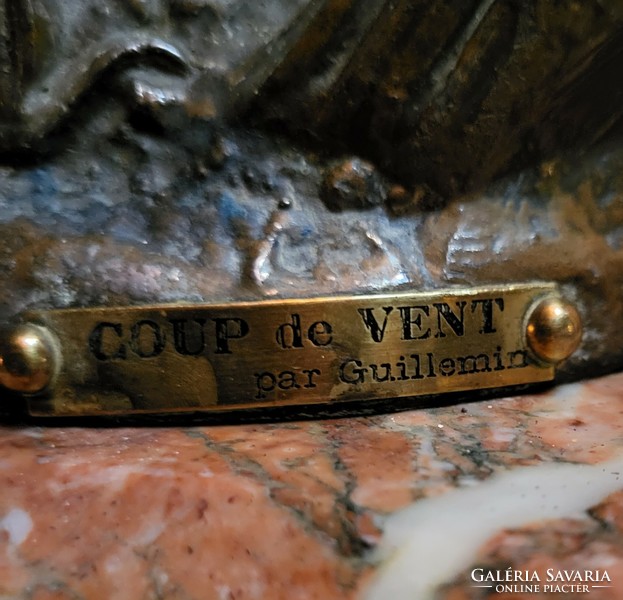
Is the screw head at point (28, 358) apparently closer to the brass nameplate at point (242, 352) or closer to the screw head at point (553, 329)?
the brass nameplate at point (242, 352)

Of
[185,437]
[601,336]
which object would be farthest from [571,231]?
[185,437]

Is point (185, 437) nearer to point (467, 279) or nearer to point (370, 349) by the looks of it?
point (370, 349)

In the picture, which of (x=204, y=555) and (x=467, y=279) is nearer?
(x=204, y=555)

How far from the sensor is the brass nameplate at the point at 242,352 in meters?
0.45

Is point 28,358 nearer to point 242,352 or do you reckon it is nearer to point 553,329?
point 242,352

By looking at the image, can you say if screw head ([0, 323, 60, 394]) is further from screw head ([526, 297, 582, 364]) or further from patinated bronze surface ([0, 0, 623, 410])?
screw head ([526, 297, 582, 364])

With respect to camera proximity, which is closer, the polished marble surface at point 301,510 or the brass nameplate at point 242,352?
the polished marble surface at point 301,510

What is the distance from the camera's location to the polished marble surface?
34 cm

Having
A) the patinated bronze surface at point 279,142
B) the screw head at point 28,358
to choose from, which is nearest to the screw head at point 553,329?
the patinated bronze surface at point 279,142

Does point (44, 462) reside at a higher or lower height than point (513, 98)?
lower

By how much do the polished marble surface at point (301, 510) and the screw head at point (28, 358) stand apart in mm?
38

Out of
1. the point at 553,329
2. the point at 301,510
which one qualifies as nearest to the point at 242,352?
the point at 301,510

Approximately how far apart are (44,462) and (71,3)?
0.33 m

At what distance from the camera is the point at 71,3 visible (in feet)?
1.57
